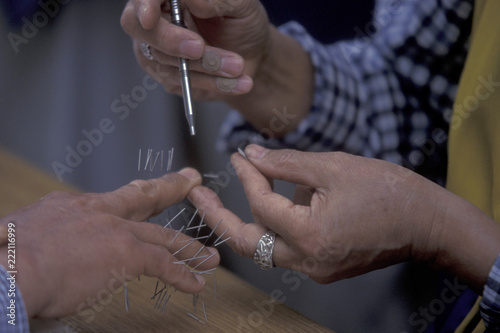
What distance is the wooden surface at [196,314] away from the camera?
0.42 m

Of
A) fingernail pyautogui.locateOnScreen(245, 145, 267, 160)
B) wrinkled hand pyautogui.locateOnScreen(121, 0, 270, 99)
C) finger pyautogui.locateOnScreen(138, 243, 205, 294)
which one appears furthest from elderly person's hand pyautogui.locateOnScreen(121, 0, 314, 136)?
finger pyautogui.locateOnScreen(138, 243, 205, 294)

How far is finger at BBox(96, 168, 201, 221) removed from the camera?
0.45m

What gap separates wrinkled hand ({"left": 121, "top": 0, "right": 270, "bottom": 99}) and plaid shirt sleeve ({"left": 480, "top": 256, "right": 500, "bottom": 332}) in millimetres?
348

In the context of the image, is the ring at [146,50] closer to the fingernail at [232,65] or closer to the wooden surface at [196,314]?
the fingernail at [232,65]

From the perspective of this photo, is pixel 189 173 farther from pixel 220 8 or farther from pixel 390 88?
pixel 390 88

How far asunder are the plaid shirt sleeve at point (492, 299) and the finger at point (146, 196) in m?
0.30

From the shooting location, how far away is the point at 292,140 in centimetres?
76

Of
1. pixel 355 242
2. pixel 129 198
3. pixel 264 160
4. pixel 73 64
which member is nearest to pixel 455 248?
pixel 355 242

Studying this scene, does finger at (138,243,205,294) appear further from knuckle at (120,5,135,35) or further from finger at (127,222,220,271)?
knuckle at (120,5,135,35)

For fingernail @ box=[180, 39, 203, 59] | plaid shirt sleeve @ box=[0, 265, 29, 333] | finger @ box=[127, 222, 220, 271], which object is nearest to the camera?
plaid shirt sleeve @ box=[0, 265, 29, 333]

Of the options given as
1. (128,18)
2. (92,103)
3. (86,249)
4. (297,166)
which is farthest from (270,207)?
(92,103)

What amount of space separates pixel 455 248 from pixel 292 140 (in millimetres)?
360

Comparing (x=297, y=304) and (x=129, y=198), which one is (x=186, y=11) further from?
(x=297, y=304)

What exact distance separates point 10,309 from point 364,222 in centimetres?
29
